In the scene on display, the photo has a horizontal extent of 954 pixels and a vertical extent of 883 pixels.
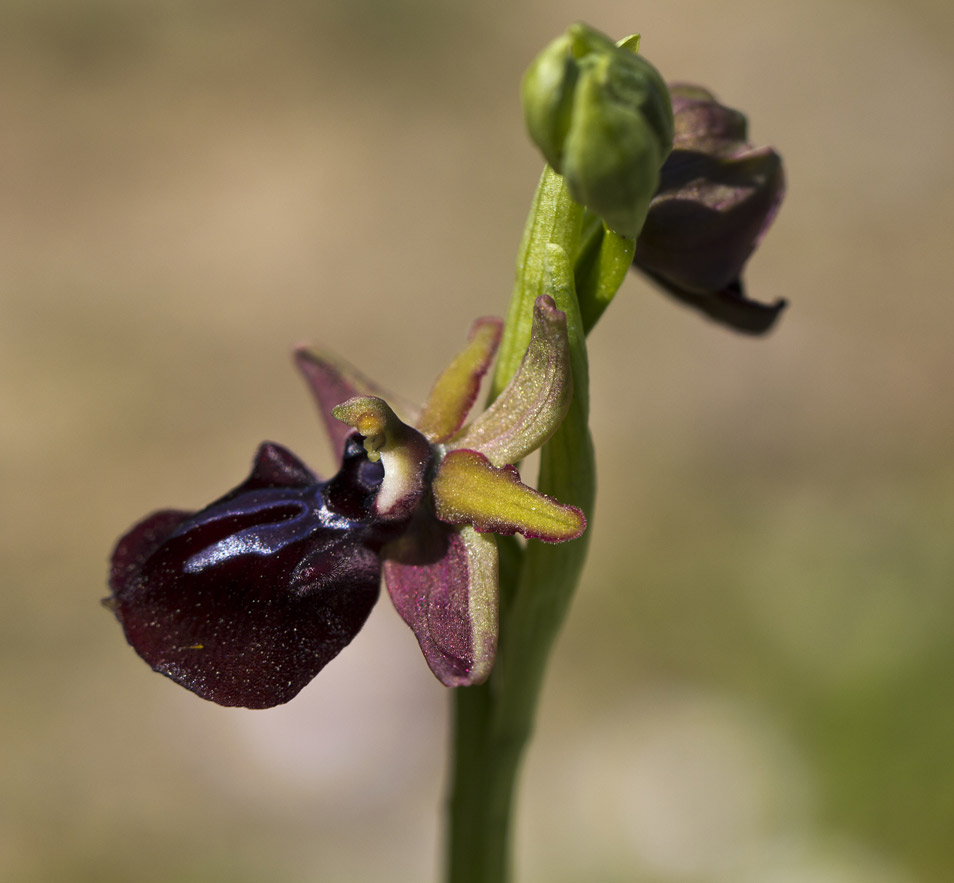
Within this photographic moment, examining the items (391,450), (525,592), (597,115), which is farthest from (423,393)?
(597,115)

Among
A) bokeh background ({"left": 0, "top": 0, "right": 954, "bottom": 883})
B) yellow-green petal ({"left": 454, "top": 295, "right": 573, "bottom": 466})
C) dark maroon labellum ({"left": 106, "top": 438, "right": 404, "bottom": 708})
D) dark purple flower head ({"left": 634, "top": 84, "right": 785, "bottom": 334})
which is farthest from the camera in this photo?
bokeh background ({"left": 0, "top": 0, "right": 954, "bottom": 883})

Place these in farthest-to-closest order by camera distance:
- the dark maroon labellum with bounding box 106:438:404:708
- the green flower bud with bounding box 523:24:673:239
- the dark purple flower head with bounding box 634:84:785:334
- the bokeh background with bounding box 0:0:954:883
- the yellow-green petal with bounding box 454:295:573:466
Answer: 1. the bokeh background with bounding box 0:0:954:883
2. the dark purple flower head with bounding box 634:84:785:334
3. the dark maroon labellum with bounding box 106:438:404:708
4. the yellow-green petal with bounding box 454:295:573:466
5. the green flower bud with bounding box 523:24:673:239

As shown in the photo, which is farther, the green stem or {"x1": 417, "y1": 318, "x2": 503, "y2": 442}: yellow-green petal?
{"x1": 417, "y1": 318, "x2": 503, "y2": 442}: yellow-green petal

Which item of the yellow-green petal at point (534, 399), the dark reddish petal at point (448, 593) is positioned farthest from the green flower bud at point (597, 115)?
the dark reddish petal at point (448, 593)

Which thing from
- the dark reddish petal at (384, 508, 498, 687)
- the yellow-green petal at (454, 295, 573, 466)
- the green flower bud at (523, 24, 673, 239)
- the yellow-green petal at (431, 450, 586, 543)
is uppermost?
the green flower bud at (523, 24, 673, 239)

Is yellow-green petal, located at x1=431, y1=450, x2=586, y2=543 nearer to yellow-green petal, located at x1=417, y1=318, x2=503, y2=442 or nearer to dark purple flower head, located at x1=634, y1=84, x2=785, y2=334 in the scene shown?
yellow-green petal, located at x1=417, y1=318, x2=503, y2=442

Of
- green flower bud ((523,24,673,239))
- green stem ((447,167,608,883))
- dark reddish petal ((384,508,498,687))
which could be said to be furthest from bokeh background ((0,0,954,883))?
green flower bud ((523,24,673,239))

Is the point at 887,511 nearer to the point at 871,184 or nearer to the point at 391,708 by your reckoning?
the point at 391,708

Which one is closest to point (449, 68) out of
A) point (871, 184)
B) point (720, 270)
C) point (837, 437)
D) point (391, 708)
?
point (871, 184)
